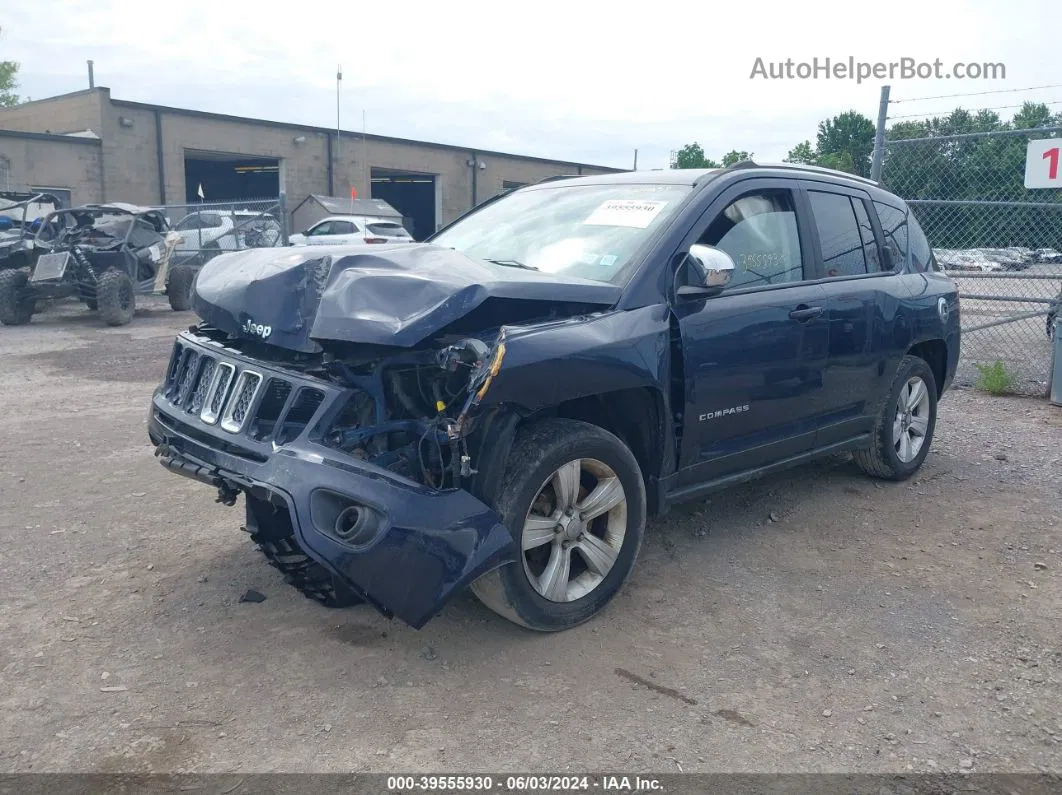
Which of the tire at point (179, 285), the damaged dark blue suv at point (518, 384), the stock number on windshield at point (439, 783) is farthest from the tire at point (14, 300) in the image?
the stock number on windshield at point (439, 783)

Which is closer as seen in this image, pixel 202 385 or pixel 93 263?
pixel 202 385

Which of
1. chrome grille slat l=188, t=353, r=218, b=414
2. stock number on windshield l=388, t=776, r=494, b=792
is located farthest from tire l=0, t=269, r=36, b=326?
stock number on windshield l=388, t=776, r=494, b=792

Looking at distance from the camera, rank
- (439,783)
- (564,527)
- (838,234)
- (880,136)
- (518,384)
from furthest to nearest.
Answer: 1. (880,136)
2. (838,234)
3. (564,527)
4. (518,384)
5. (439,783)

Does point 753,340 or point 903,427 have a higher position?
point 753,340

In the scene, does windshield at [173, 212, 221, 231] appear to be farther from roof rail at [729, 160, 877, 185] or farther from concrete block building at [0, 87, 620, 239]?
roof rail at [729, 160, 877, 185]

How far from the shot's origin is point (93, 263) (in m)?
13.8

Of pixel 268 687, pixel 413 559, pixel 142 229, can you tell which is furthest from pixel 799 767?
pixel 142 229

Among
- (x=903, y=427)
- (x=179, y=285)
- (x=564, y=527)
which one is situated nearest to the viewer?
(x=564, y=527)

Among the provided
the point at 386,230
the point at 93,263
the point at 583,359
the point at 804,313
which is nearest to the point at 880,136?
the point at 804,313

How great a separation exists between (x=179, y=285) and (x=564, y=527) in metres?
13.3

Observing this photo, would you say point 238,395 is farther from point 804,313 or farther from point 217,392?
point 804,313

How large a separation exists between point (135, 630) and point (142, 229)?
1270cm

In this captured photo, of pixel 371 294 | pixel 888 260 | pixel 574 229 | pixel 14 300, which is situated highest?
pixel 574 229

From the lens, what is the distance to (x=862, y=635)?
3717 millimetres
